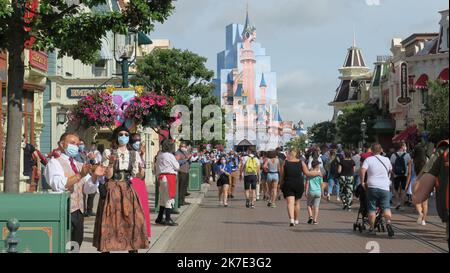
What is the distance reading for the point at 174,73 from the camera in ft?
115

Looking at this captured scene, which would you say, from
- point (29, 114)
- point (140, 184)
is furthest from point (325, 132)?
point (140, 184)

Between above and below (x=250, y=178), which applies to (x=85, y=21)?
above

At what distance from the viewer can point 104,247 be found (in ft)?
29.1

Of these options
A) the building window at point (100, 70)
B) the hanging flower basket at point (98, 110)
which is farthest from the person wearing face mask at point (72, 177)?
the building window at point (100, 70)

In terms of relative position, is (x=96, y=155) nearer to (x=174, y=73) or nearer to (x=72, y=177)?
(x=72, y=177)

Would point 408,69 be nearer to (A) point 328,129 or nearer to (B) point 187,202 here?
(B) point 187,202

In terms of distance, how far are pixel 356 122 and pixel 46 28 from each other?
59911 millimetres

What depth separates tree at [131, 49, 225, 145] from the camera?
3512 centimetres

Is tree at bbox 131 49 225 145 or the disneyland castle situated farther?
the disneyland castle

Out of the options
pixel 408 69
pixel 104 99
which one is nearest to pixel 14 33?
pixel 104 99

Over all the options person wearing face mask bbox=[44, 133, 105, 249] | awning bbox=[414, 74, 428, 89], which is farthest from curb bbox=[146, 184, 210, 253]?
awning bbox=[414, 74, 428, 89]

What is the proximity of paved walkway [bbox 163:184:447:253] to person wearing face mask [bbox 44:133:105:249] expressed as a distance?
2.66 meters

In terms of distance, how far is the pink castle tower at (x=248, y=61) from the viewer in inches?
5015

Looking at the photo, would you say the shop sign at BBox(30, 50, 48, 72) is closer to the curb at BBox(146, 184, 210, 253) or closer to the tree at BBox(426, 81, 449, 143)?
the curb at BBox(146, 184, 210, 253)
